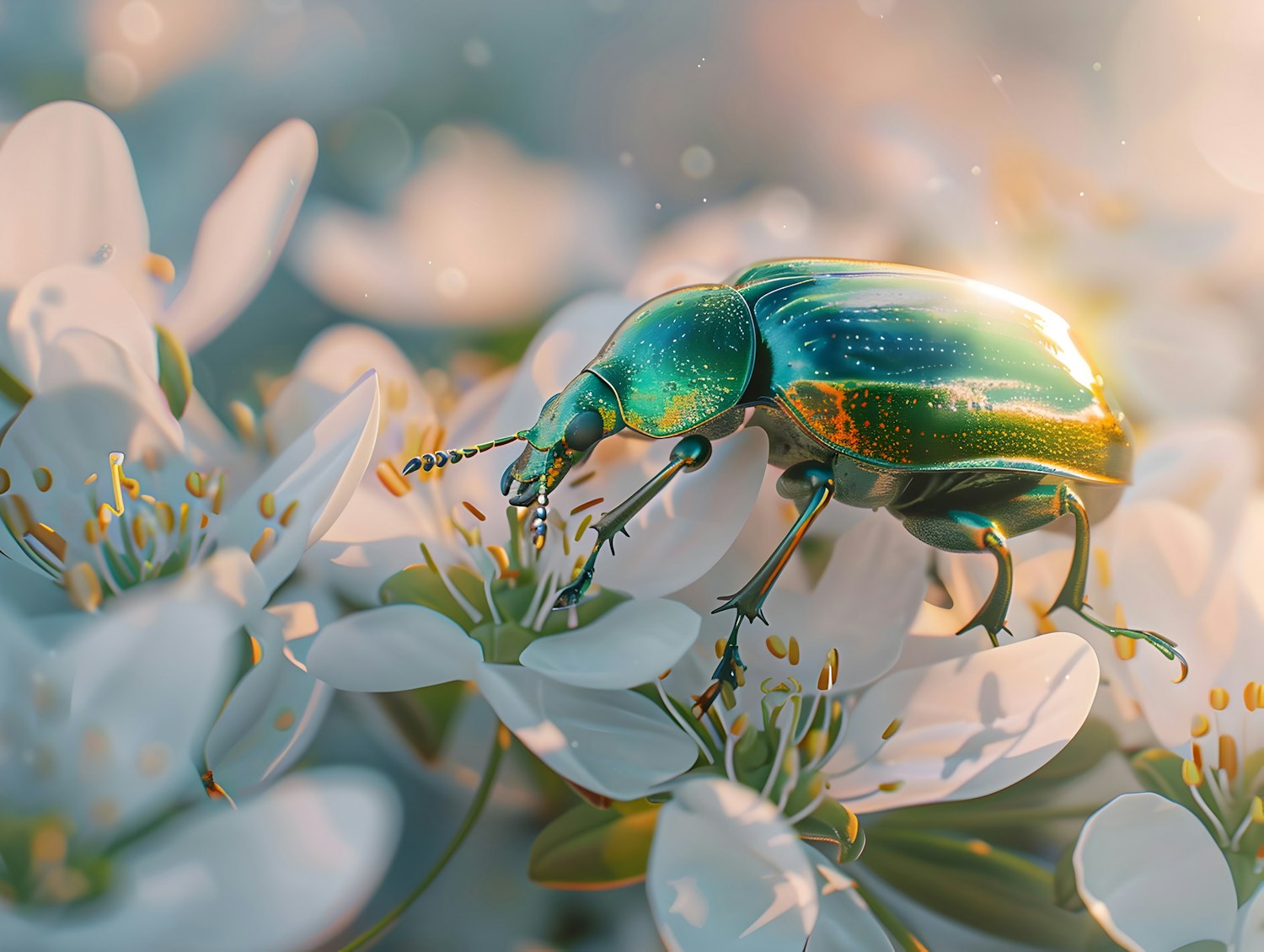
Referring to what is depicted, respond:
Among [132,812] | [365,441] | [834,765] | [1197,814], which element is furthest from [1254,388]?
[132,812]

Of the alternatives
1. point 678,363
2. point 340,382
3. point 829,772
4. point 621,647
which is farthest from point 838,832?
point 340,382

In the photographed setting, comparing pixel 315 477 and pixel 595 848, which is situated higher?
pixel 315 477

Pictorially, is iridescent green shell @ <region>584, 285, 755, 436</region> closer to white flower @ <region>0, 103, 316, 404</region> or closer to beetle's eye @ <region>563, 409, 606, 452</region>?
beetle's eye @ <region>563, 409, 606, 452</region>

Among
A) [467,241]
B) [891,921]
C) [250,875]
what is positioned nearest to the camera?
[250,875]

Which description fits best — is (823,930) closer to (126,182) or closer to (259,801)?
(259,801)

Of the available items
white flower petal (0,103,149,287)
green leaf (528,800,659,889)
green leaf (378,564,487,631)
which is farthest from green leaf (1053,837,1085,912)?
white flower petal (0,103,149,287)

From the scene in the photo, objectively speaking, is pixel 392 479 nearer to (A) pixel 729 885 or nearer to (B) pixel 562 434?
(B) pixel 562 434
